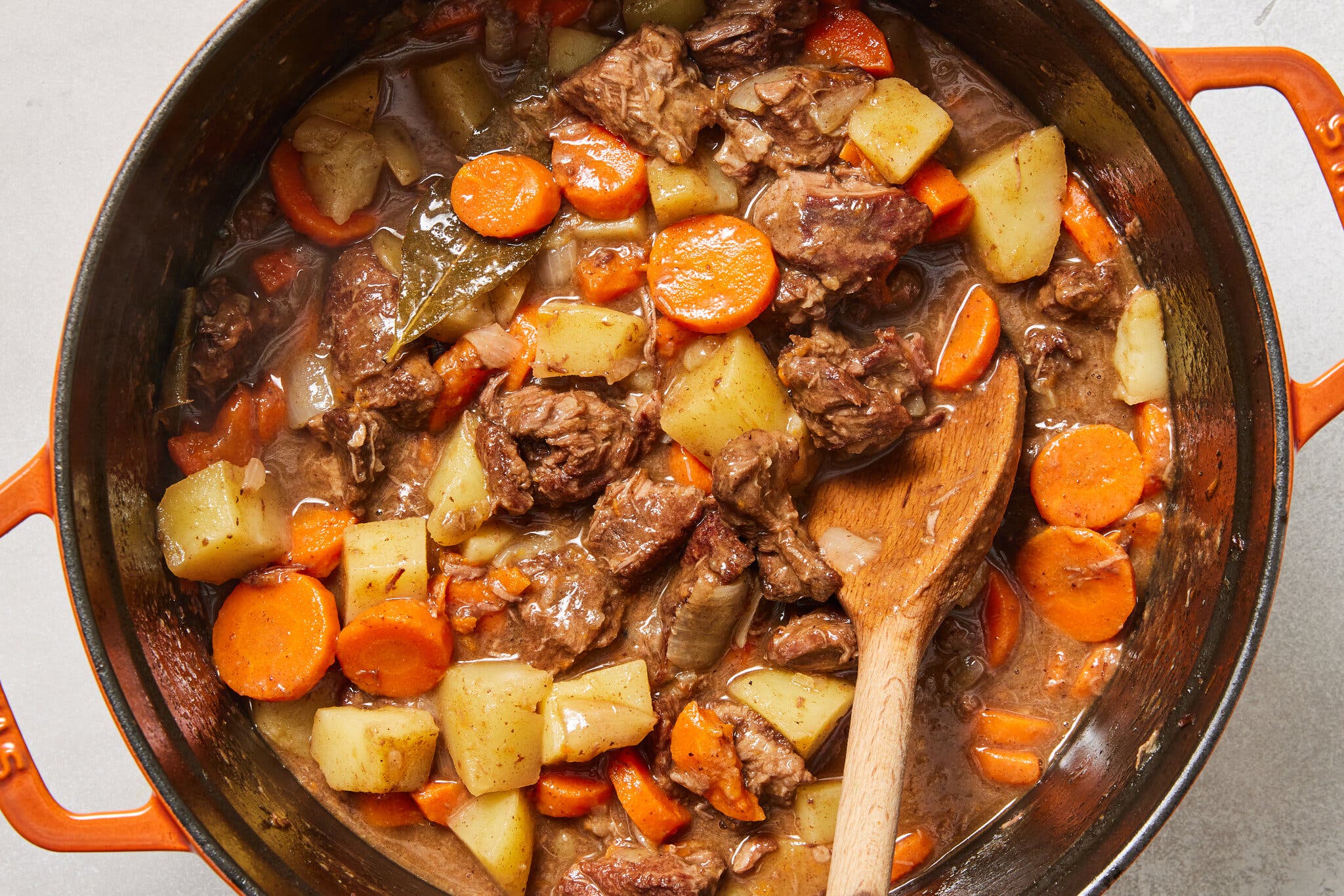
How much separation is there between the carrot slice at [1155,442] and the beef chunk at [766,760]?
1.37 meters

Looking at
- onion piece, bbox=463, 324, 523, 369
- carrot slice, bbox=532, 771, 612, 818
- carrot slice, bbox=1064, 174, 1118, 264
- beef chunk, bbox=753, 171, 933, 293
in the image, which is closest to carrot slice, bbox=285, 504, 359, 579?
onion piece, bbox=463, 324, 523, 369

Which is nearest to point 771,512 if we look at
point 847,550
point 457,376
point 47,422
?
point 847,550

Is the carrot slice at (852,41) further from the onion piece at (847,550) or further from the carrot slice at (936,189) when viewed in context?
the onion piece at (847,550)

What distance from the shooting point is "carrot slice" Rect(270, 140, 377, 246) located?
3.05 meters

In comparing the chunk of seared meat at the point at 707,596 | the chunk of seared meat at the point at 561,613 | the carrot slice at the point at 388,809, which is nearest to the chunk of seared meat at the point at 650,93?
the chunk of seared meat at the point at 707,596

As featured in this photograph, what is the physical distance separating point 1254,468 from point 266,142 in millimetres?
3007

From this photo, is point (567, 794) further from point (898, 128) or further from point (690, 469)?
point (898, 128)

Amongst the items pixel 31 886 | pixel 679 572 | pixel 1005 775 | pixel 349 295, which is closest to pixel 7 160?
pixel 349 295

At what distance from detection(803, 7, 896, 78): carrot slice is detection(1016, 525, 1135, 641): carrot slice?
4.98 ft

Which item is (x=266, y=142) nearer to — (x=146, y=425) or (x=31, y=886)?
(x=146, y=425)

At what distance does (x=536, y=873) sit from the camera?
2.99m

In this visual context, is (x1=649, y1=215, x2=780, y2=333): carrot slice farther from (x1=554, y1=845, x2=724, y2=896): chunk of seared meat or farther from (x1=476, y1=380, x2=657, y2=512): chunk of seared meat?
(x1=554, y1=845, x2=724, y2=896): chunk of seared meat

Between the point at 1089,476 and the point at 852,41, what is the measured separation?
4.92 ft

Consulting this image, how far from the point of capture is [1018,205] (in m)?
2.94
